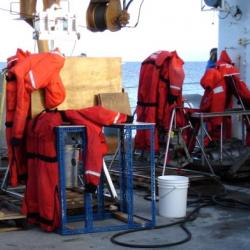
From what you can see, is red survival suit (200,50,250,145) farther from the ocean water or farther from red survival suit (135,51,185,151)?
the ocean water

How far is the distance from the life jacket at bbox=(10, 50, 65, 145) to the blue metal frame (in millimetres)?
448

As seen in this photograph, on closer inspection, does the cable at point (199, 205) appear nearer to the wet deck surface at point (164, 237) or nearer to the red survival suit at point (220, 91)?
the wet deck surface at point (164, 237)

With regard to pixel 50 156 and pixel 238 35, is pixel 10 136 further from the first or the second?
pixel 238 35

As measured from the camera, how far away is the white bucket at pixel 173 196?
7047mm

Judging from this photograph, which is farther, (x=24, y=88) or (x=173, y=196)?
(x=173, y=196)

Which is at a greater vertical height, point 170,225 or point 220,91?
point 220,91

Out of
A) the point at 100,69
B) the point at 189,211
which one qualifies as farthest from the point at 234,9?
Result: the point at 189,211

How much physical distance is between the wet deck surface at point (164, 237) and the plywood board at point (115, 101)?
8.76 feet

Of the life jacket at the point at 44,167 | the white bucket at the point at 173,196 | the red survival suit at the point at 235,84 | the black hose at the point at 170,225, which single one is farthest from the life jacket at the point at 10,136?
the red survival suit at the point at 235,84

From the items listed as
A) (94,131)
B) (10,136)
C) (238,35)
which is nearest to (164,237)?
(94,131)

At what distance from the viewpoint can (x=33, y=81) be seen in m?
6.46


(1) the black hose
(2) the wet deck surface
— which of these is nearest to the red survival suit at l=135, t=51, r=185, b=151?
(1) the black hose

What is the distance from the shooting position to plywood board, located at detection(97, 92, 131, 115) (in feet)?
31.3

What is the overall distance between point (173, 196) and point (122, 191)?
21.2 inches
